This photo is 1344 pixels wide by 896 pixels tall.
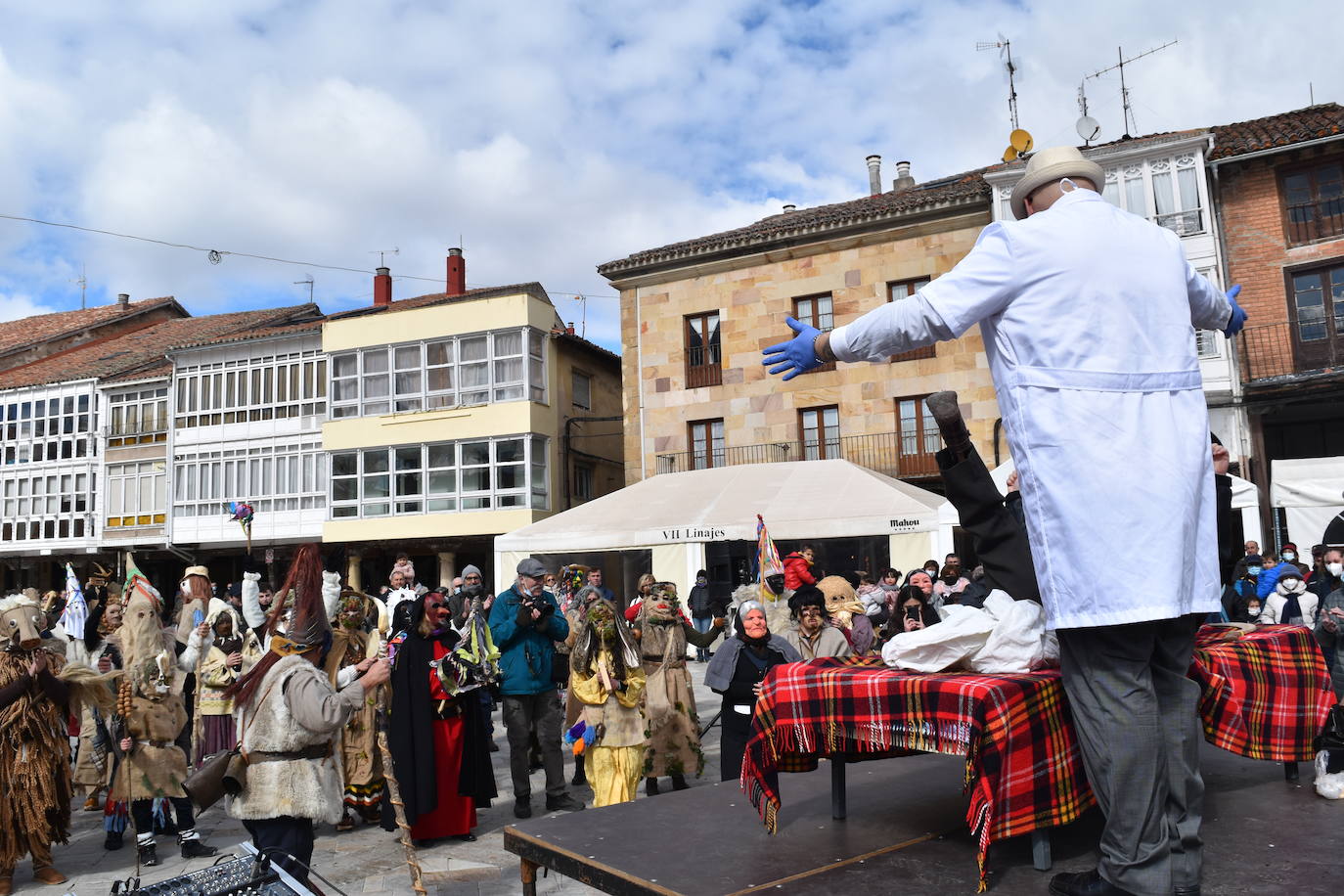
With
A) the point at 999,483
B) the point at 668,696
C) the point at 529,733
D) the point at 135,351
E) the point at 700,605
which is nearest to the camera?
the point at 529,733

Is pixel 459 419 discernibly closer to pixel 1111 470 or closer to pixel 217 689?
pixel 217 689

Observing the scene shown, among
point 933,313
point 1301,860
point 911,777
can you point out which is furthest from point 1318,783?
point 933,313

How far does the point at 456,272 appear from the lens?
1256 inches

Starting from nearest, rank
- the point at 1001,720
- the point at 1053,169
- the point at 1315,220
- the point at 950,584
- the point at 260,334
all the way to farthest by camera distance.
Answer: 1. the point at 1001,720
2. the point at 1053,169
3. the point at 950,584
4. the point at 1315,220
5. the point at 260,334

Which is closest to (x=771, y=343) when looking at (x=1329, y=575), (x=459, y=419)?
(x=459, y=419)

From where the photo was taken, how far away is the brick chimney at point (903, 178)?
29500 millimetres

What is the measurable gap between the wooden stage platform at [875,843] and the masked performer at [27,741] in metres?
4.26

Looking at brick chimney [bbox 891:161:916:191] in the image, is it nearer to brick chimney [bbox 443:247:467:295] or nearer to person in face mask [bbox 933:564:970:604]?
brick chimney [bbox 443:247:467:295]


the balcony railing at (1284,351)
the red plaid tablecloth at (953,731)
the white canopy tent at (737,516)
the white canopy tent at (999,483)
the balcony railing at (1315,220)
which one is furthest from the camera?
the balcony railing at (1315,220)

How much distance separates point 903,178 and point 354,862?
88.6 feet

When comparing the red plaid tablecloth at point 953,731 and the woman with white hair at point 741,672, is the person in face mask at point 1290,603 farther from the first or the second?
the red plaid tablecloth at point 953,731

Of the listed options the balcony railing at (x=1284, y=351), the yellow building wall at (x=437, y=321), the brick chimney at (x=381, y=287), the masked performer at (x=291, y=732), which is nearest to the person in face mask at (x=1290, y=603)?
the masked performer at (x=291, y=732)

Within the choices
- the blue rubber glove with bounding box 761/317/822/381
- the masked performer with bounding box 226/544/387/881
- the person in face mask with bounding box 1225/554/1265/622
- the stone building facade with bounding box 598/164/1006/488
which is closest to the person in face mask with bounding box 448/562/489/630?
the masked performer with bounding box 226/544/387/881

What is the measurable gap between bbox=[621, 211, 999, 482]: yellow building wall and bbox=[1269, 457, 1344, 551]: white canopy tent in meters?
5.39
